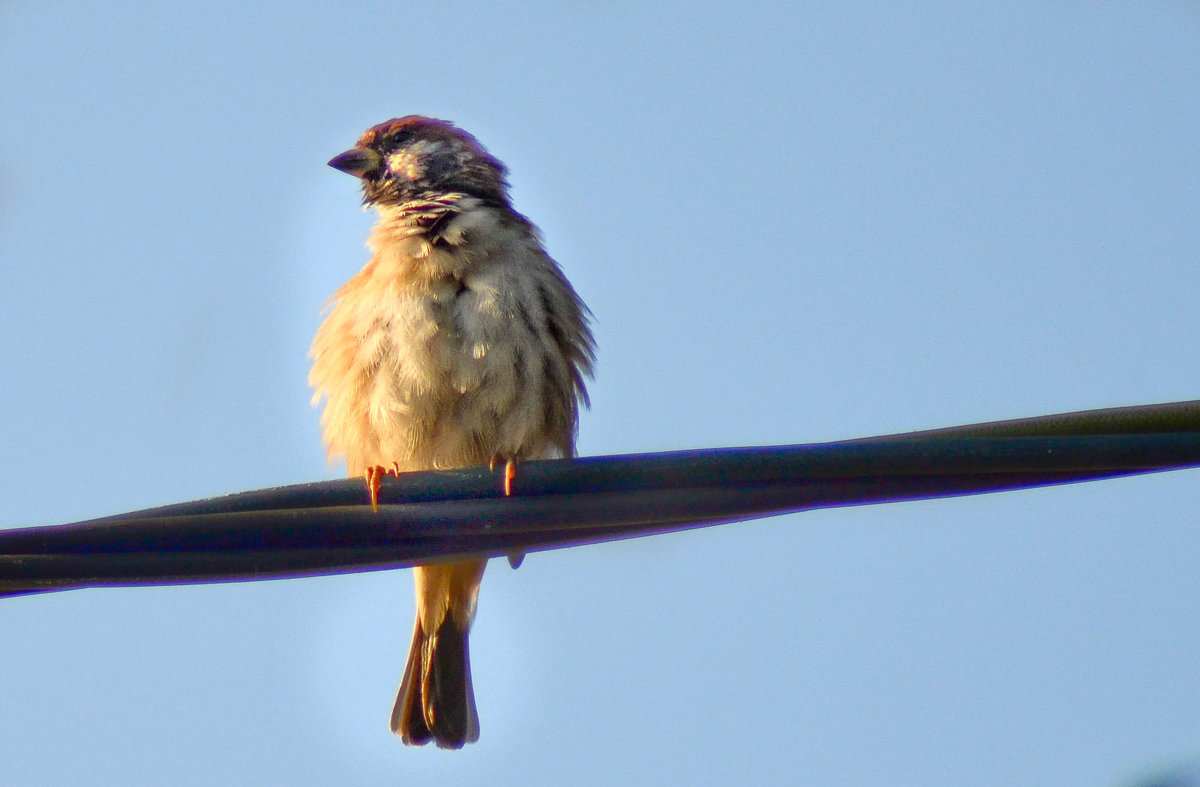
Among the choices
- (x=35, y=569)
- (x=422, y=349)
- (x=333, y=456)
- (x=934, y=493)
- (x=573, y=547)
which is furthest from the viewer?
(x=333, y=456)

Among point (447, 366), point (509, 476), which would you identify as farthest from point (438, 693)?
point (509, 476)

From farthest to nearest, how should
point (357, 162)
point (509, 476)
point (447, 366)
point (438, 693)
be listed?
point (357, 162) → point (438, 693) → point (447, 366) → point (509, 476)

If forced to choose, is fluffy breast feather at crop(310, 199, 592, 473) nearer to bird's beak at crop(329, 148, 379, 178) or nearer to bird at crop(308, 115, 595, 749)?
bird at crop(308, 115, 595, 749)

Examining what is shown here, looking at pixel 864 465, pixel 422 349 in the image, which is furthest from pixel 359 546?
pixel 422 349

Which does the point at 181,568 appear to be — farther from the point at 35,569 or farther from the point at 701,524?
the point at 701,524

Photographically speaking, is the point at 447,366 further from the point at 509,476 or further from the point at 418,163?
the point at 509,476

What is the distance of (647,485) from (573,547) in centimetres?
33

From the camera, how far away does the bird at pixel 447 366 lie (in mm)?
4848

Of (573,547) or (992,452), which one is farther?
(573,547)

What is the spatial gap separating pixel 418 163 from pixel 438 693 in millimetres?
2316

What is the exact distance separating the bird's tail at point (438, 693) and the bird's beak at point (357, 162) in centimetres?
210

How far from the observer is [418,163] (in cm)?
605

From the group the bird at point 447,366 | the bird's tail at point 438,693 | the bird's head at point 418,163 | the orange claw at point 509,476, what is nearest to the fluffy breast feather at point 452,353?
the bird at point 447,366

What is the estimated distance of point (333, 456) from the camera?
5.47 metres
